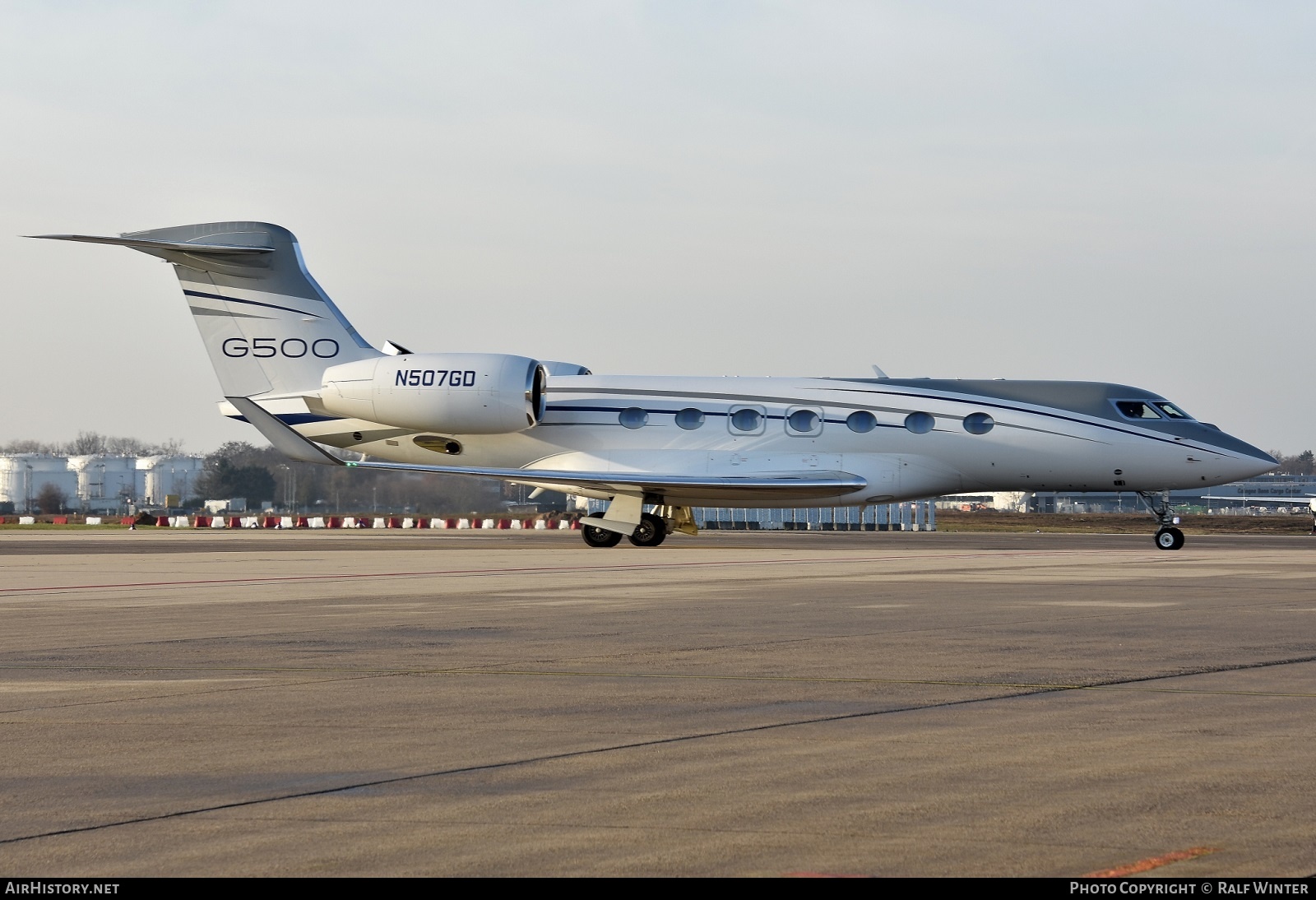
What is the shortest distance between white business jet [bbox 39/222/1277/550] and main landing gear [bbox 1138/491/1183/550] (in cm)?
6

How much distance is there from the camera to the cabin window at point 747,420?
1240 inches

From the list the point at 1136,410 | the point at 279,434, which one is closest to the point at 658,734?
the point at 279,434

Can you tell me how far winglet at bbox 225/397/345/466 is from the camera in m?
30.8

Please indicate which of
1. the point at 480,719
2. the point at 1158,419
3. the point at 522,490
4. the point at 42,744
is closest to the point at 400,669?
the point at 480,719

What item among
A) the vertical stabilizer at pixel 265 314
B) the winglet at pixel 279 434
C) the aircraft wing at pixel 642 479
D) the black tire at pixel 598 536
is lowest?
the black tire at pixel 598 536

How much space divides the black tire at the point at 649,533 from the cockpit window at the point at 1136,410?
10675 mm

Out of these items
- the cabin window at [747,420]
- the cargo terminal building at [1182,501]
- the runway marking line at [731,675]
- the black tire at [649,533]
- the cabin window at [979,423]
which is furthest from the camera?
the cargo terminal building at [1182,501]

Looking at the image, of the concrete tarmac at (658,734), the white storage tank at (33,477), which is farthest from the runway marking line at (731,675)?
the white storage tank at (33,477)

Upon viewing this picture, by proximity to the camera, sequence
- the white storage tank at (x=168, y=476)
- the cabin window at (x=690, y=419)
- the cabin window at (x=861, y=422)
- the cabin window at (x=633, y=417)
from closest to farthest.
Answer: the cabin window at (x=861, y=422)
the cabin window at (x=690, y=419)
the cabin window at (x=633, y=417)
the white storage tank at (x=168, y=476)

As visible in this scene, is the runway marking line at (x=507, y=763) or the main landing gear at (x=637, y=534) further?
the main landing gear at (x=637, y=534)

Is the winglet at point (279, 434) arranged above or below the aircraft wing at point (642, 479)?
above

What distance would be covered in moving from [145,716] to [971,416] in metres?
25.6

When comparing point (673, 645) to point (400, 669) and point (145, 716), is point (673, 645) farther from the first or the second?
point (145, 716)

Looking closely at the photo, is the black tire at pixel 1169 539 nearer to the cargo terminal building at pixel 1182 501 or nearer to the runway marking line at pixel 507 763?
the runway marking line at pixel 507 763
